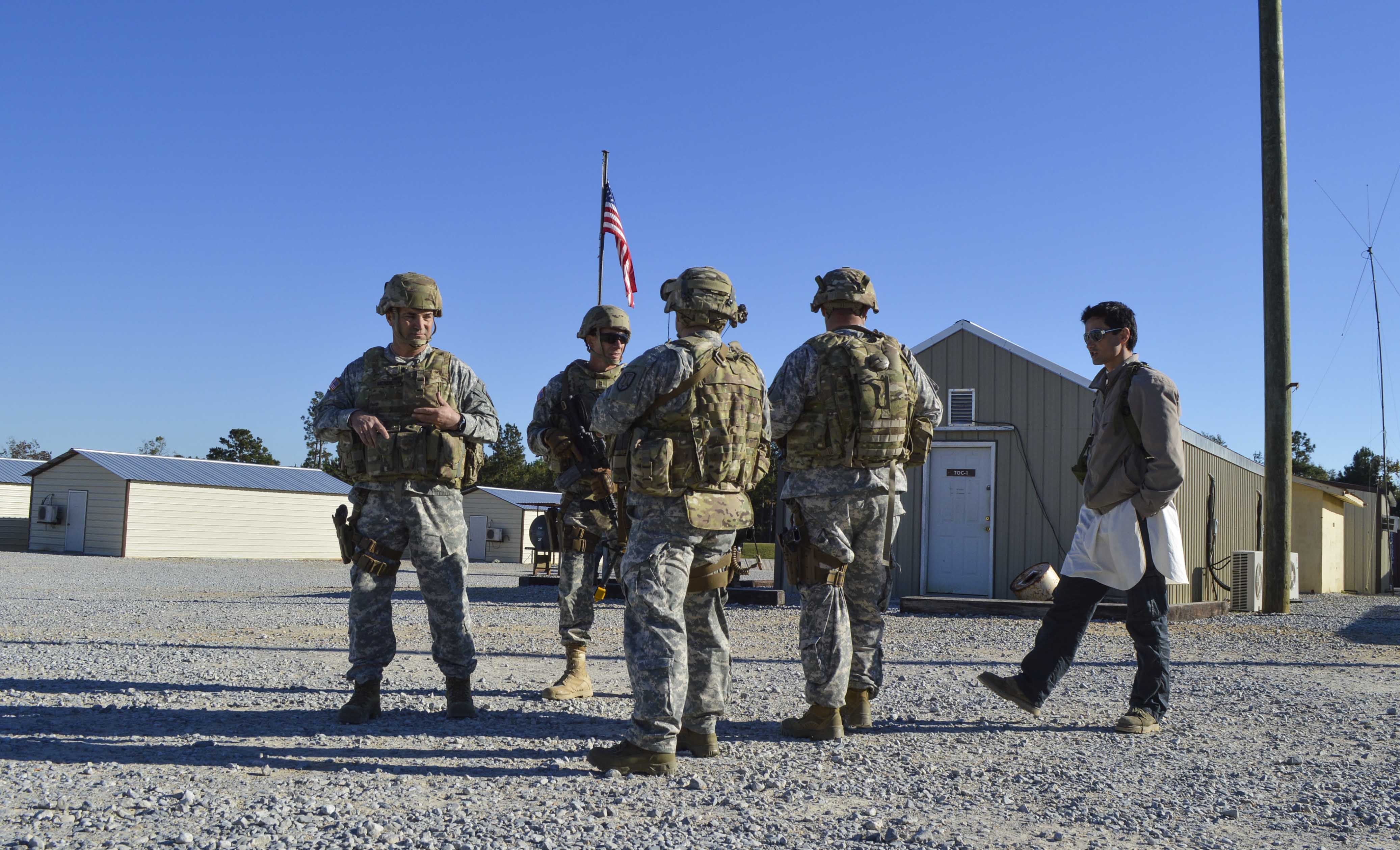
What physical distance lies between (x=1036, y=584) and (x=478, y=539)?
28774mm

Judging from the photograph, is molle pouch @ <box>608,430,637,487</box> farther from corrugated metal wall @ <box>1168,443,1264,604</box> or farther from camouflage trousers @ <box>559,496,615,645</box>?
corrugated metal wall @ <box>1168,443,1264,604</box>

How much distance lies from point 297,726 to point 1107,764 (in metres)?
3.40

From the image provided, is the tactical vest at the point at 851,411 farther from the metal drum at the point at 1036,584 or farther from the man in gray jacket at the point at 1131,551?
the metal drum at the point at 1036,584

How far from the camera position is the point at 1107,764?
395 centimetres

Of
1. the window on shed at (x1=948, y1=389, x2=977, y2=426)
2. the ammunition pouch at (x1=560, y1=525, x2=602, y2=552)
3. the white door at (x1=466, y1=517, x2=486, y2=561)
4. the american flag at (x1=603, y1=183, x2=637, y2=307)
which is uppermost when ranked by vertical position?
the american flag at (x1=603, y1=183, x2=637, y2=307)

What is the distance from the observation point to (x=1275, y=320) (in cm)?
1211

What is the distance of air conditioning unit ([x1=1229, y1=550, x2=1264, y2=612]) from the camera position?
13.7 metres

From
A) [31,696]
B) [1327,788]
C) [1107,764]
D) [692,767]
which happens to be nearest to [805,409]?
[692,767]

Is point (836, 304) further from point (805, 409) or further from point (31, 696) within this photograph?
point (31, 696)

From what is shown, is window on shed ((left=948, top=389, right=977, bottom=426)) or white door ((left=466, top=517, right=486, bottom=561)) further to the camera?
white door ((left=466, top=517, right=486, bottom=561))

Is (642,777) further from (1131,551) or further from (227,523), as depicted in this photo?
(227,523)

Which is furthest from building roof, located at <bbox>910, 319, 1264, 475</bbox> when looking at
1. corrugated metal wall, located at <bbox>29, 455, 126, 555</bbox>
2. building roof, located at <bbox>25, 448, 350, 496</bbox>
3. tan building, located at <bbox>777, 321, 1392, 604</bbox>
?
corrugated metal wall, located at <bbox>29, 455, 126, 555</bbox>

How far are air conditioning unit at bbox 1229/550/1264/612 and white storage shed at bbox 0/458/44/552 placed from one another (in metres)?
37.1

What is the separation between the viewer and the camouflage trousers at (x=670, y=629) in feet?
12.0
